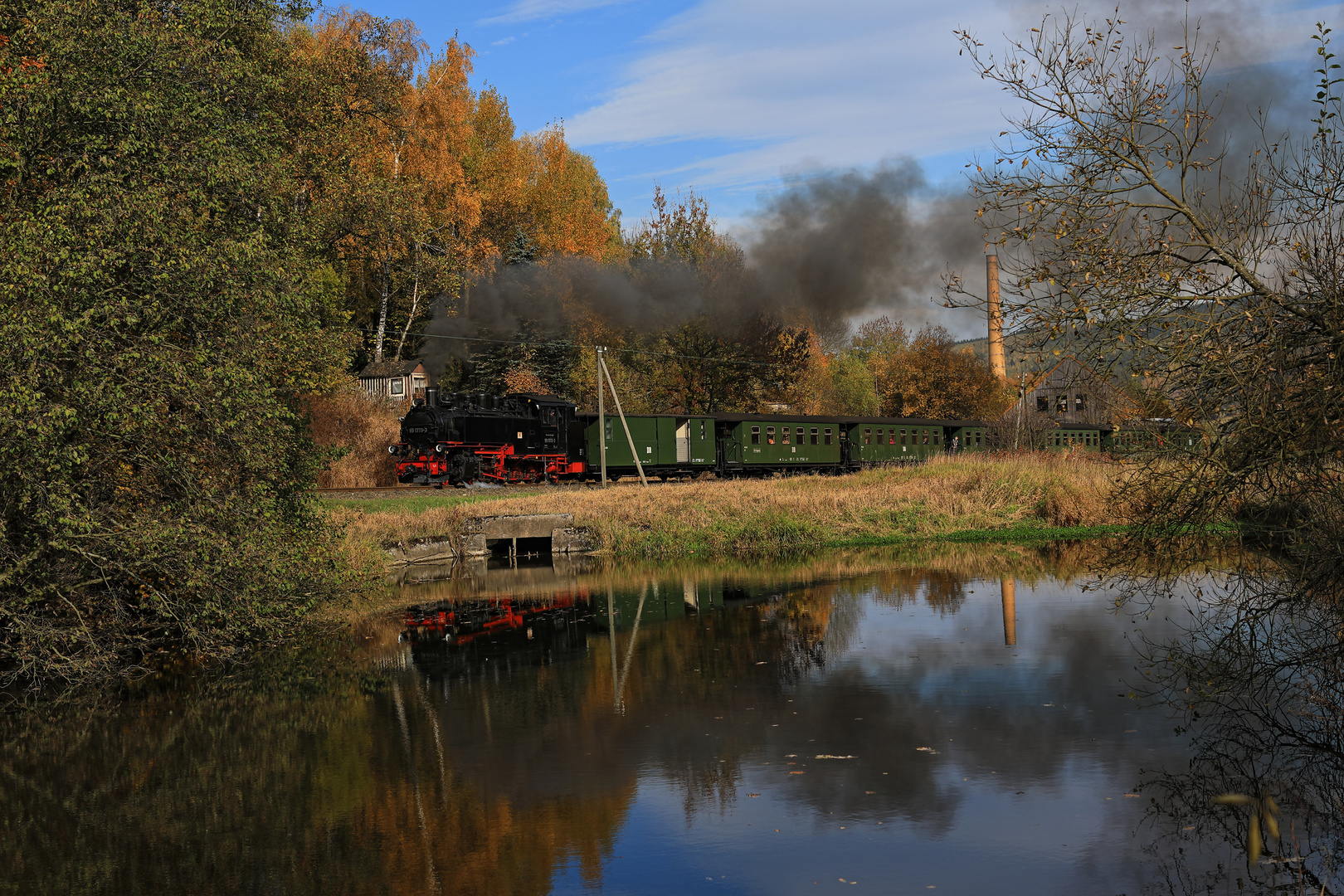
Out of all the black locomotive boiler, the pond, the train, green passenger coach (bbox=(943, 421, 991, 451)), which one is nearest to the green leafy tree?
the pond

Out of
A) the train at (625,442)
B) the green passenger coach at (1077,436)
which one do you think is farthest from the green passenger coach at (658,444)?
the green passenger coach at (1077,436)

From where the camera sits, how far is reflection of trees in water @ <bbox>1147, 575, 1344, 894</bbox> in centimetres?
580

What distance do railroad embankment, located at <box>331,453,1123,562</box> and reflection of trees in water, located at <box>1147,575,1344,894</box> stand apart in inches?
532

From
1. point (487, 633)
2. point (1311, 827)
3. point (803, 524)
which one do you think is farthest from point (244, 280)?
point (803, 524)

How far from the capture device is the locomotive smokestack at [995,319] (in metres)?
8.18

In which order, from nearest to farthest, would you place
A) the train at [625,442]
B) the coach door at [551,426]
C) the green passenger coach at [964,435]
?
the train at [625,442] → the coach door at [551,426] → the green passenger coach at [964,435]

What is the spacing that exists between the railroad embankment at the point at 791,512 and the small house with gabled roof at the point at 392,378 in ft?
68.7

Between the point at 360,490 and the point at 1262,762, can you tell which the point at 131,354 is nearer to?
the point at 1262,762

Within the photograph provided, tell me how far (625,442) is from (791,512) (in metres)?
15.6

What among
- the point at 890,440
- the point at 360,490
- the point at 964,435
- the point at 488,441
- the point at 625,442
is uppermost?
the point at 488,441

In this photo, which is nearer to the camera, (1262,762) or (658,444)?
(1262,762)

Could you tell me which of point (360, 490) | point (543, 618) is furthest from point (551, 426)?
point (543, 618)

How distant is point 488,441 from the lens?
37031 mm

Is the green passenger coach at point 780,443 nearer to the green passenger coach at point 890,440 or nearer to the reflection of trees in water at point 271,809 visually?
the green passenger coach at point 890,440
